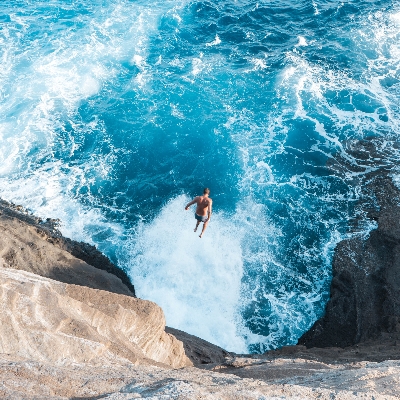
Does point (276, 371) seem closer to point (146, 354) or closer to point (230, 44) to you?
point (146, 354)

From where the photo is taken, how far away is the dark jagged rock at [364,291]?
61.5 feet

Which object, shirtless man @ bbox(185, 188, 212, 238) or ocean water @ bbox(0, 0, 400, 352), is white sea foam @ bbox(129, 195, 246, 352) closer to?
ocean water @ bbox(0, 0, 400, 352)

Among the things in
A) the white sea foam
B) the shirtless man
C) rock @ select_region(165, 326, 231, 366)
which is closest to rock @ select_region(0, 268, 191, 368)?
rock @ select_region(165, 326, 231, 366)

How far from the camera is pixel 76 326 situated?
475 inches

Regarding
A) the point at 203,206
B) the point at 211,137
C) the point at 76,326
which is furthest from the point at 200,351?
the point at 211,137

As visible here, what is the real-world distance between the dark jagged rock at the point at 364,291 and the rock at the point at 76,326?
758 cm

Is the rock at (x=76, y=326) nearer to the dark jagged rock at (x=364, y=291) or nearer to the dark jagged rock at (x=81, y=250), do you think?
the dark jagged rock at (x=81, y=250)

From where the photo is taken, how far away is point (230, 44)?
116 ft

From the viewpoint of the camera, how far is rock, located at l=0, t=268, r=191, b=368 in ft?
36.8

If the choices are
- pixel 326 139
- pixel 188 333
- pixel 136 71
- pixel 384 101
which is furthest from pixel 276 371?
pixel 136 71

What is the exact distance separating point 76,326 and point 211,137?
60.9ft

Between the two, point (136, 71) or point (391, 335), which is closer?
point (391, 335)

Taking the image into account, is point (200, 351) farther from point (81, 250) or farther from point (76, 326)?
point (81, 250)

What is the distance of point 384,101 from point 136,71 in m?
17.9
